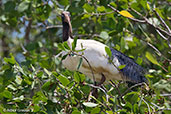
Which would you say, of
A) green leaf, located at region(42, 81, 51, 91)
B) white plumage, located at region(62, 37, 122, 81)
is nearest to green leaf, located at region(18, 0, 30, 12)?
white plumage, located at region(62, 37, 122, 81)

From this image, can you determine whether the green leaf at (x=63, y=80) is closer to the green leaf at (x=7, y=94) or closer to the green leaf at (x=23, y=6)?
the green leaf at (x=7, y=94)

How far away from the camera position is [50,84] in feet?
8.78

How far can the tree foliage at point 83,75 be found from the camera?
2.69 meters

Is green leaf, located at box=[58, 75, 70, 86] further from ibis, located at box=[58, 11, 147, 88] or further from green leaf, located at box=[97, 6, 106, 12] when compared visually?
green leaf, located at box=[97, 6, 106, 12]

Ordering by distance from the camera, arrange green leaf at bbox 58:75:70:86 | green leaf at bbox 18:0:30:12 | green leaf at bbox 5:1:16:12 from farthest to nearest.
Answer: green leaf at bbox 5:1:16:12
green leaf at bbox 18:0:30:12
green leaf at bbox 58:75:70:86

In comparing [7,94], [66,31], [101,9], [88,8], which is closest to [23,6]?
Answer: [66,31]

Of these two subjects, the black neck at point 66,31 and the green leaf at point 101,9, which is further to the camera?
the black neck at point 66,31

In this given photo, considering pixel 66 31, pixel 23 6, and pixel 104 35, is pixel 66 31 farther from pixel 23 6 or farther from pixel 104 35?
pixel 23 6

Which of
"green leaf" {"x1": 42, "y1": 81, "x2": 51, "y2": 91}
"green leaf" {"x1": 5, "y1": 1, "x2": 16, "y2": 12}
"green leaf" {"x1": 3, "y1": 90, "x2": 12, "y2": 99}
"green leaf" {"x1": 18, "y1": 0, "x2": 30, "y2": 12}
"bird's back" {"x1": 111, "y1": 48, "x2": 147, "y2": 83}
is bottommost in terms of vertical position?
"bird's back" {"x1": 111, "y1": 48, "x2": 147, "y2": 83}

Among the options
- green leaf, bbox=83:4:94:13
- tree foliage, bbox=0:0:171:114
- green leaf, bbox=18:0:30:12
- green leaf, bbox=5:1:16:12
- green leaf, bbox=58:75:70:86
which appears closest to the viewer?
green leaf, bbox=58:75:70:86

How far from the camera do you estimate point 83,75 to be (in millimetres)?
2746

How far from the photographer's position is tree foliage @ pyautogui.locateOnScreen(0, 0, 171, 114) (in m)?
2.69

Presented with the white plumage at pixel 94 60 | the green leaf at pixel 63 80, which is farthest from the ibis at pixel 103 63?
the green leaf at pixel 63 80

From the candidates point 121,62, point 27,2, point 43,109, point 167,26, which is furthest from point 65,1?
point 43,109
